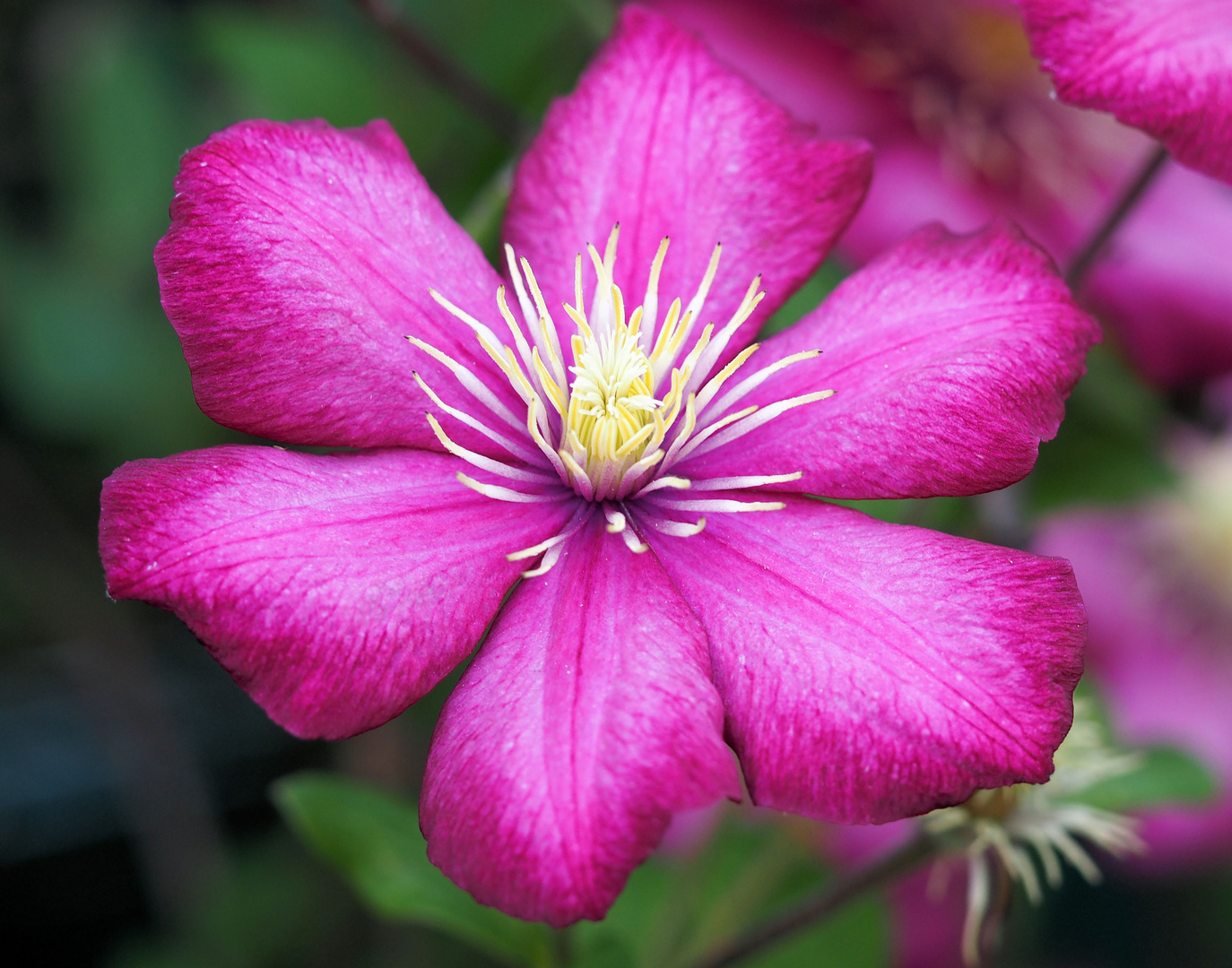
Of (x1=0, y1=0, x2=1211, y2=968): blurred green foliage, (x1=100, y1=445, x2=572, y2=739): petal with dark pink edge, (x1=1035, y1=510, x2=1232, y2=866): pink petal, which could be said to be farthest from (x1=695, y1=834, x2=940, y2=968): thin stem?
(x1=1035, y1=510, x2=1232, y2=866): pink petal

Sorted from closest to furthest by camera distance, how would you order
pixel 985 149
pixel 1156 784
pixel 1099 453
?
pixel 1156 784, pixel 1099 453, pixel 985 149

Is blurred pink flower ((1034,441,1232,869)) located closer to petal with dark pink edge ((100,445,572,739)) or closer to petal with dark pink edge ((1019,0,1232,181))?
petal with dark pink edge ((1019,0,1232,181))

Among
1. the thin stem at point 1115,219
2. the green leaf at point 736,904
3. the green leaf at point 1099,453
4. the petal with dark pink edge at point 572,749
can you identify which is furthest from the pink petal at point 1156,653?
the petal with dark pink edge at point 572,749

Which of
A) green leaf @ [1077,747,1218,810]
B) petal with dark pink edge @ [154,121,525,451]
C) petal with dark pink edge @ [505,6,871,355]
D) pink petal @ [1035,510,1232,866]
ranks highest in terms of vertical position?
petal with dark pink edge @ [505,6,871,355]

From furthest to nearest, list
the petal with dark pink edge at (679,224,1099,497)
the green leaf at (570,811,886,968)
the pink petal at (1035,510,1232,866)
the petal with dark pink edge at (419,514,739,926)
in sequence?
the pink petal at (1035,510,1232,866), the green leaf at (570,811,886,968), the petal with dark pink edge at (679,224,1099,497), the petal with dark pink edge at (419,514,739,926)

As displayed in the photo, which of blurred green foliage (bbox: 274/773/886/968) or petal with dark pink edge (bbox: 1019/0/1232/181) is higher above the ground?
petal with dark pink edge (bbox: 1019/0/1232/181)

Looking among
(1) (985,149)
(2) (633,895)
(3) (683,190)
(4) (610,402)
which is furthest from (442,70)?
(2) (633,895)

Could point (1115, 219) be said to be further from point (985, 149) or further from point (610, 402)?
point (985, 149)

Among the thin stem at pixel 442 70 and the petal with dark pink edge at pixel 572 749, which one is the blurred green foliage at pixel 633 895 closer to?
the petal with dark pink edge at pixel 572 749
